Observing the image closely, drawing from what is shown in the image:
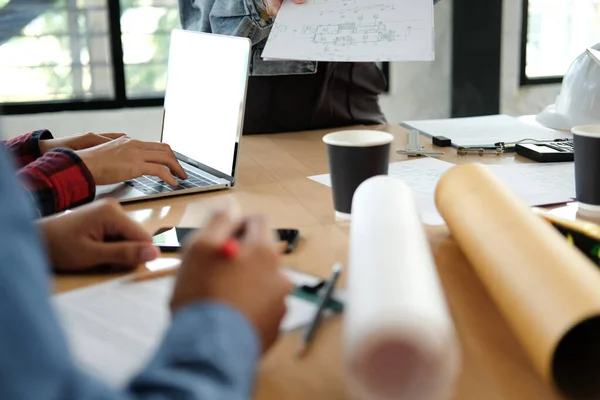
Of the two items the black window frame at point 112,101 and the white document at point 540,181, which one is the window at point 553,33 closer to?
the black window frame at point 112,101

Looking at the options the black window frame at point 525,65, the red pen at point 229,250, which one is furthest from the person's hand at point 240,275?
the black window frame at point 525,65

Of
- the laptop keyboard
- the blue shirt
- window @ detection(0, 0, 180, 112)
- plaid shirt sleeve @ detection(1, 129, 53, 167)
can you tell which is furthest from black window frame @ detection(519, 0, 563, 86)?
the blue shirt

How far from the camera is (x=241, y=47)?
1.15m

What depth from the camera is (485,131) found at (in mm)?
1485

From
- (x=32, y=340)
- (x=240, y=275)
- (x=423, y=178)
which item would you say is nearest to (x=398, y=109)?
(x=423, y=178)

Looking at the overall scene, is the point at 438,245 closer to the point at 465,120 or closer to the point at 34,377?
the point at 34,377

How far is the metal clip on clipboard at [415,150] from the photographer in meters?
1.32

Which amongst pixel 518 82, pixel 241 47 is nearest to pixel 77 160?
pixel 241 47

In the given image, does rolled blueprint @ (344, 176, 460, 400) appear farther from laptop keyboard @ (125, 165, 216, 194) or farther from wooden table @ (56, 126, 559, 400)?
laptop keyboard @ (125, 165, 216, 194)

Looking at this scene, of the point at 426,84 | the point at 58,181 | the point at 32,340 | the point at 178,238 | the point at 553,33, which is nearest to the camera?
the point at 32,340

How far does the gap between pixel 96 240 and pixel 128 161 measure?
34 centimetres

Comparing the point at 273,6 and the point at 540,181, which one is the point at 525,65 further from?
the point at 540,181

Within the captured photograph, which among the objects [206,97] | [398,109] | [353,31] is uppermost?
[353,31]

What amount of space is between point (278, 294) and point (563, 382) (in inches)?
9.2
